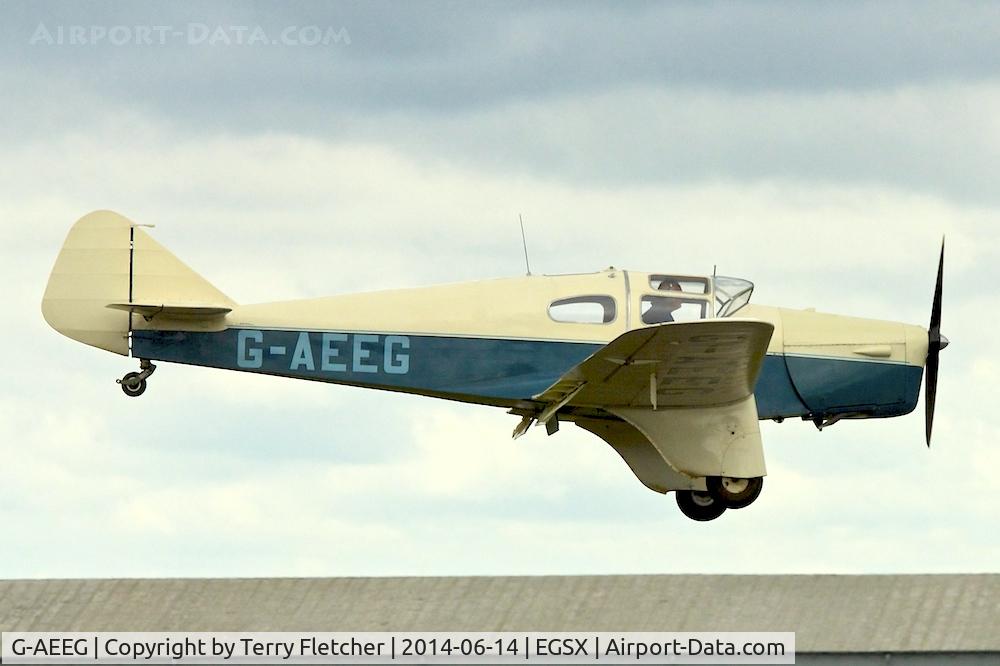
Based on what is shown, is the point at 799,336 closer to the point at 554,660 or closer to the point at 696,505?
the point at 696,505

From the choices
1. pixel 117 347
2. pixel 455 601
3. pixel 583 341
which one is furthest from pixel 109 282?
pixel 455 601

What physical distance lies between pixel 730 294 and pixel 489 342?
2.68m

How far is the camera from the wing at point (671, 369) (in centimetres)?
1669

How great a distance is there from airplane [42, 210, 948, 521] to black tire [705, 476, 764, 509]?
2 cm

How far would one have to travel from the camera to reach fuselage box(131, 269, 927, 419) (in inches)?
738

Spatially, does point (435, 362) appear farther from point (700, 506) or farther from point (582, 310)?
point (700, 506)

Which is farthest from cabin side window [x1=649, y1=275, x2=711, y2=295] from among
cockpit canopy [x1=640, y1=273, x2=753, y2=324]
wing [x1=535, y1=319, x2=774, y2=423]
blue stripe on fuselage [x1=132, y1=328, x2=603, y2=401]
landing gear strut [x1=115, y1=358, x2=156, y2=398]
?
landing gear strut [x1=115, y1=358, x2=156, y2=398]

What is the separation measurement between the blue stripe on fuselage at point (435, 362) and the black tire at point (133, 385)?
245 millimetres

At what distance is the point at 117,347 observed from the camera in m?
19.1

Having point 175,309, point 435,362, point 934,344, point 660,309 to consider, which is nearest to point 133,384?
point 175,309

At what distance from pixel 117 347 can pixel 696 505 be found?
6.69 m

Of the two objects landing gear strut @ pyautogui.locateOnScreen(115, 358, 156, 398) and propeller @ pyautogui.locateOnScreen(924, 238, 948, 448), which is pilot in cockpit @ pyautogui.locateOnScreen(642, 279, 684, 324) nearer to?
propeller @ pyautogui.locateOnScreen(924, 238, 948, 448)

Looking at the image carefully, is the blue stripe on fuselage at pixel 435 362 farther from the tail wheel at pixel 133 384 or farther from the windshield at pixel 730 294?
the windshield at pixel 730 294

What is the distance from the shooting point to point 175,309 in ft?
61.9
